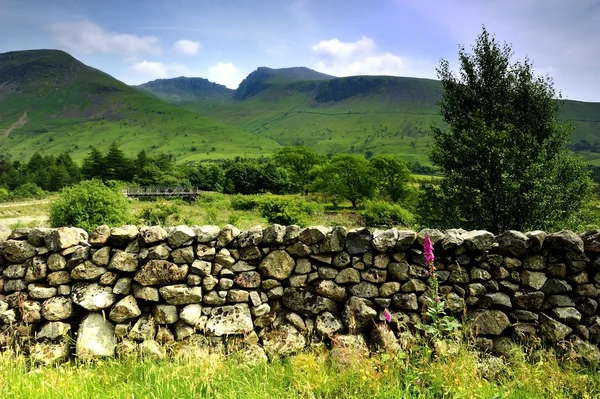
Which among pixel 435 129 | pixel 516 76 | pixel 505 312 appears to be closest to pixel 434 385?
pixel 505 312

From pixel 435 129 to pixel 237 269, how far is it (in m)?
13.4

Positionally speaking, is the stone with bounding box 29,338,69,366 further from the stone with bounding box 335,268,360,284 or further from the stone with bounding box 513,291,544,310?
the stone with bounding box 513,291,544,310

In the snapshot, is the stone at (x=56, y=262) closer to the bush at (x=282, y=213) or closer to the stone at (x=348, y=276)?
the stone at (x=348, y=276)

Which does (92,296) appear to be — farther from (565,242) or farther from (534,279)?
(565,242)

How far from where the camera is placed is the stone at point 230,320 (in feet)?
17.4

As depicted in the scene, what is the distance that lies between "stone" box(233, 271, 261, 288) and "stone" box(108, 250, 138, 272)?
1.64 metres

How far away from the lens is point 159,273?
539 cm


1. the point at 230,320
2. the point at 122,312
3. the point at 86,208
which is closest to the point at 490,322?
the point at 230,320

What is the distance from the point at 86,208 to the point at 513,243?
21.7 meters

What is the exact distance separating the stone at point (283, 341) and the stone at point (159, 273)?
5.61 ft

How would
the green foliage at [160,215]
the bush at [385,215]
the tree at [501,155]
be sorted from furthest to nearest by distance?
the bush at [385,215] < the green foliage at [160,215] < the tree at [501,155]

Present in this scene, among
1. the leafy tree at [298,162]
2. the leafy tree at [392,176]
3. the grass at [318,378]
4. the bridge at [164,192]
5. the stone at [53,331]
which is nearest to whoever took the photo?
the grass at [318,378]

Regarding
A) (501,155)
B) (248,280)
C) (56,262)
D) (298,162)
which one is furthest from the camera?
(298,162)

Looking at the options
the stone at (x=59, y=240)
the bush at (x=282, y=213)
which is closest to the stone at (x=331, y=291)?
the stone at (x=59, y=240)
